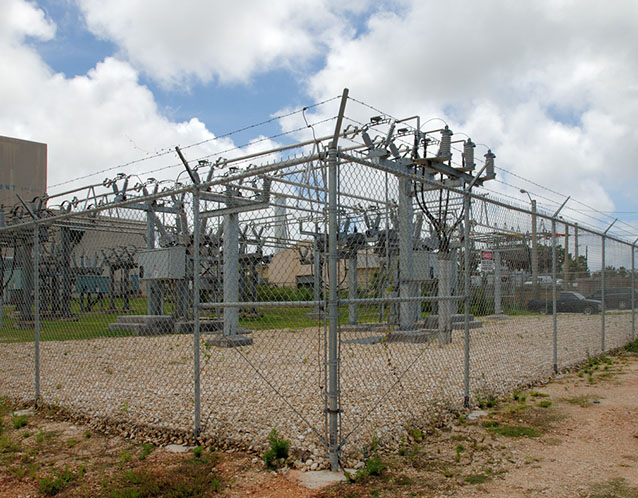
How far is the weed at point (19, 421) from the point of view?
5590 mm

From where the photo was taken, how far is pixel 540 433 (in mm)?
5109

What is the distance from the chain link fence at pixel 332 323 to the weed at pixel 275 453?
154 mm

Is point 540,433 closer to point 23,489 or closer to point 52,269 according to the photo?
point 23,489

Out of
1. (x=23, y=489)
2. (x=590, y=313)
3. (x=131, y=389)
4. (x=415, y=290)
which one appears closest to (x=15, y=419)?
(x=131, y=389)

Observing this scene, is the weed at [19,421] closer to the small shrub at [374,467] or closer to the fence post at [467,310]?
the small shrub at [374,467]

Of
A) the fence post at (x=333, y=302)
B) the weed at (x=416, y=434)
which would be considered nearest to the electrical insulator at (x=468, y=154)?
the weed at (x=416, y=434)

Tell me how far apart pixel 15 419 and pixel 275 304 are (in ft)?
11.4

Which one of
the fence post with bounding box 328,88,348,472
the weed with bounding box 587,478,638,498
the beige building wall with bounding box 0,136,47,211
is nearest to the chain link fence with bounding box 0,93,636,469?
the fence post with bounding box 328,88,348,472

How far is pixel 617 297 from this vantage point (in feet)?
40.9

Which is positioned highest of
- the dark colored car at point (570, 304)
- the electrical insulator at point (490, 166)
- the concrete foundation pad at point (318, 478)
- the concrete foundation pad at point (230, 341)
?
the electrical insulator at point (490, 166)

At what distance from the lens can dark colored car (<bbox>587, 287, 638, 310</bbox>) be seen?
11750 mm

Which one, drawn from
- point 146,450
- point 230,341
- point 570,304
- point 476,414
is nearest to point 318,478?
point 146,450

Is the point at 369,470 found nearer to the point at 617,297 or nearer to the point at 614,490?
the point at 614,490

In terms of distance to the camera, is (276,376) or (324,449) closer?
(324,449)
